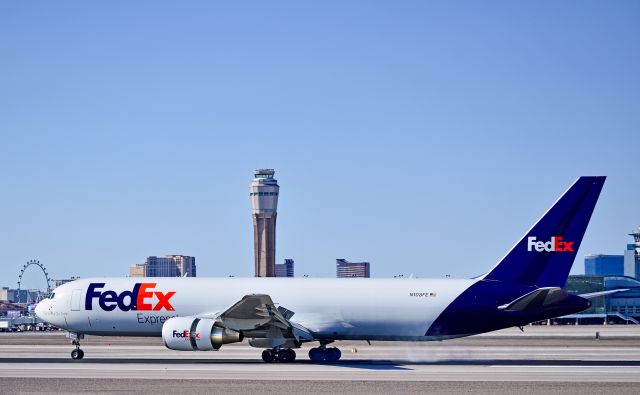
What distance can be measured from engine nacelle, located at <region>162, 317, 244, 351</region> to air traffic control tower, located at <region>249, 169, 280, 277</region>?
150825mm

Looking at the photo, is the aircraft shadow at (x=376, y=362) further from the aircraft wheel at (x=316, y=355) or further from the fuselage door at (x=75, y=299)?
the fuselage door at (x=75, y=299)

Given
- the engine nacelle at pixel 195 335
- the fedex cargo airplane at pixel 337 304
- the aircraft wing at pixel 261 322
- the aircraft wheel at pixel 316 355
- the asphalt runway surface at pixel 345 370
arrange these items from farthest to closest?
the aircraft wheel at pixel 316 355
the fedex cargo airplane at pixel 337 304
the aircraft wing at pixel 261 322
the engine nacelle at pixel 195 335
the asphalt runway surface at pixel 345 370

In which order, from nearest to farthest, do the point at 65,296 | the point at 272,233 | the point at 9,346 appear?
the point at 65,296 → the point at 9,346 → the point at 272,233

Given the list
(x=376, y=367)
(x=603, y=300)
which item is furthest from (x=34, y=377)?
(x=603, y=300)

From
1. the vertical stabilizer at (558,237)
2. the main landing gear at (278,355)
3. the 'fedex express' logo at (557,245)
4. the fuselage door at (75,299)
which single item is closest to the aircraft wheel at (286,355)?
the main landing gear at (278,355)

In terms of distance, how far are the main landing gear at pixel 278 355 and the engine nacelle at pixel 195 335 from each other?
8.13ft

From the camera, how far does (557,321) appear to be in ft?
374

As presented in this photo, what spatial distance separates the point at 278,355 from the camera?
4559 cm

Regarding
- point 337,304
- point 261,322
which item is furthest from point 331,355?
point 261,322

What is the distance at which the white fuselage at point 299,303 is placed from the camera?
46094 mm

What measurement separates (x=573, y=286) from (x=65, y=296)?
375 ft

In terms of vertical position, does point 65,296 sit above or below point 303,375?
above

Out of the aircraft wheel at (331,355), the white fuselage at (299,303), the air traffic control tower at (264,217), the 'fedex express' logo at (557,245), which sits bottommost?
the aircraft wheel at (331,355)

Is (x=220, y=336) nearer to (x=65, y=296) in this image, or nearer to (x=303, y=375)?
(x=303, y=375)
